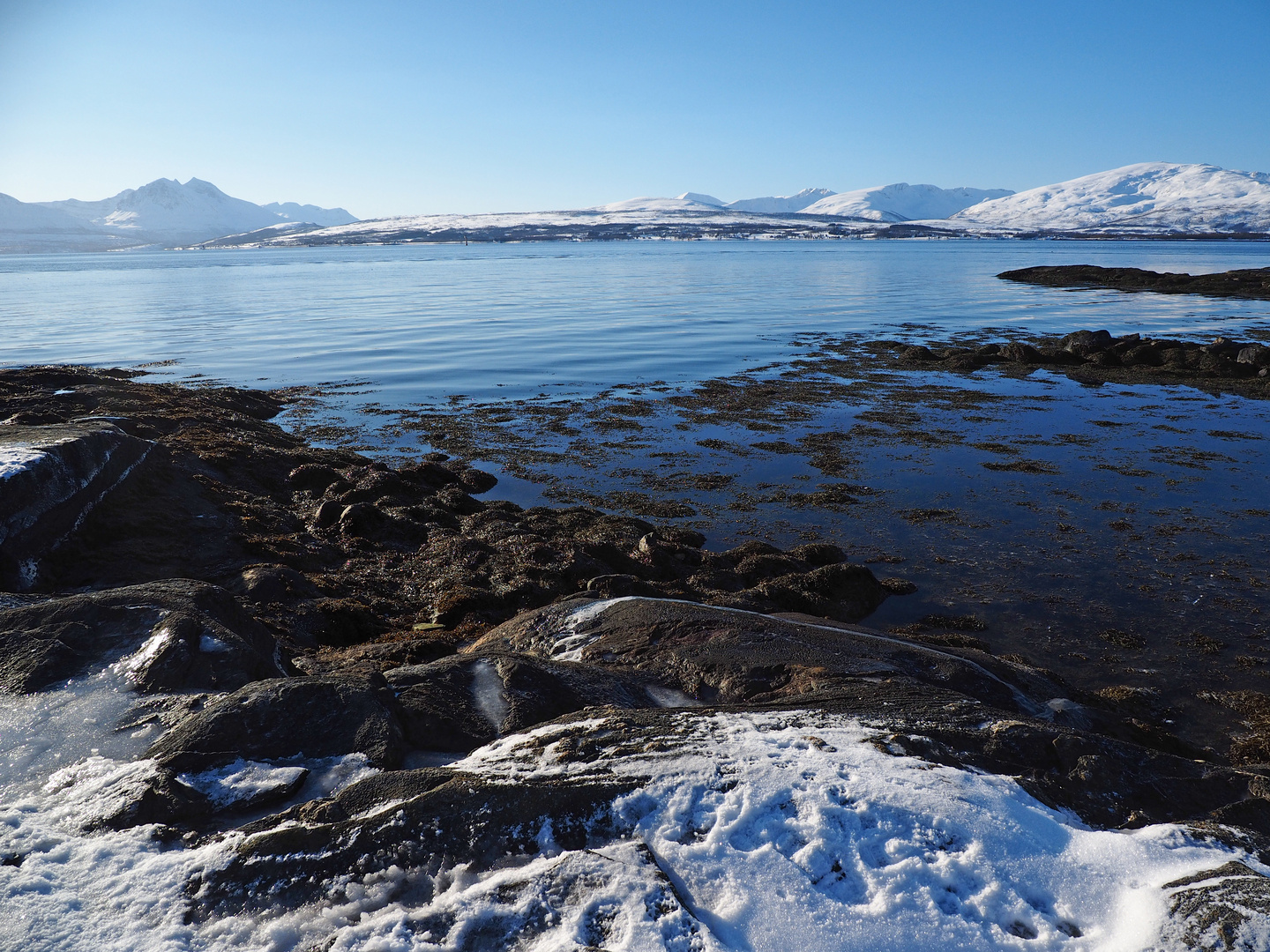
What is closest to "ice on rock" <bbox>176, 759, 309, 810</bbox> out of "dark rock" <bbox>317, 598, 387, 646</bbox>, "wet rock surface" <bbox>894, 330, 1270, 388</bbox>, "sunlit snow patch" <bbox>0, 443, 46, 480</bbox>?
"dark rock" <bbox>317, 598, 387, 646</bbox>

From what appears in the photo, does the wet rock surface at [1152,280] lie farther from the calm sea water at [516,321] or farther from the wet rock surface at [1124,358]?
the wet rock surface at [1124,358]

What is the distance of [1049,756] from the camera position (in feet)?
11.3

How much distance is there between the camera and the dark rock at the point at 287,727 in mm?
3369

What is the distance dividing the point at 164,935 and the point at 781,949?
211cm

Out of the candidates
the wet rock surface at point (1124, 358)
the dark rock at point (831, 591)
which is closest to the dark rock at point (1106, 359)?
the wet rock surface at point (1124, 358)

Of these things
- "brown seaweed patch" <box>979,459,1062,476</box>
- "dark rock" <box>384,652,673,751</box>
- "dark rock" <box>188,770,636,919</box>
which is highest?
Answer: "dark rock" <box>188,770,636,919</box>

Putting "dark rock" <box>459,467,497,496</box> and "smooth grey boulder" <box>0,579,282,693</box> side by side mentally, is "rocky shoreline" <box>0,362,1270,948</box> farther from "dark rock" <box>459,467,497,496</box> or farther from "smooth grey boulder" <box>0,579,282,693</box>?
"dark rock" <box>459,467,497,496</box>

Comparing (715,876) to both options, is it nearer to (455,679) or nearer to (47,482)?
(455,679)

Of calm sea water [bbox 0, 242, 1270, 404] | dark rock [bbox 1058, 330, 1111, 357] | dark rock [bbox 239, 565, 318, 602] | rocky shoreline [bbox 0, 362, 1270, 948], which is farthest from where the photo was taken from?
dark rock [bbox 1058, 330, 1111, 357]

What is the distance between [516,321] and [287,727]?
29.2m

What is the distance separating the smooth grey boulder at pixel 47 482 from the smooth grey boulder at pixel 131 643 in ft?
5.58

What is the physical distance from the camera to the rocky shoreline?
2.85 meters

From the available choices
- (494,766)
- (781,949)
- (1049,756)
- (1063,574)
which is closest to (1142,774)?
(1049,756)

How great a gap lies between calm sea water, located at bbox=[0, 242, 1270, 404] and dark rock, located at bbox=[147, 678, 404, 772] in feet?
45.6
